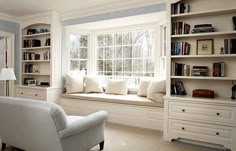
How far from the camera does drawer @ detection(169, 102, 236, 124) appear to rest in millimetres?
2613

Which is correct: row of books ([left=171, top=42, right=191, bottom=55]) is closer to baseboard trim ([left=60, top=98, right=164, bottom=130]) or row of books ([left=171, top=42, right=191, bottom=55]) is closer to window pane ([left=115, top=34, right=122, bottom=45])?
baseboard trim ([left=60, top=98, right=164, bottom=130])

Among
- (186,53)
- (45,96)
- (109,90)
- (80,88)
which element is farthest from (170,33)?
(45,96)

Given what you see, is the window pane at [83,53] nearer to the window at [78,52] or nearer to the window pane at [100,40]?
the window at [78,52]

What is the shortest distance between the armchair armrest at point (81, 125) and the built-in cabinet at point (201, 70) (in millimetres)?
1159

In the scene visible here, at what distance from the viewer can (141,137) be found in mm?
3166

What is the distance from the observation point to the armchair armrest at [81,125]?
6.53ft

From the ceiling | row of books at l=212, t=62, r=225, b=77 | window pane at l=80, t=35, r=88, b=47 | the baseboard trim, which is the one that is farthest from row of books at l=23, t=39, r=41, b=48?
row of books at l=212, t=62, r=225, b=77

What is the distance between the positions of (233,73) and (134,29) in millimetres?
2407

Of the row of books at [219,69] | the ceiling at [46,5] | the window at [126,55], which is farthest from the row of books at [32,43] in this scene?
the row of books at [219,69]

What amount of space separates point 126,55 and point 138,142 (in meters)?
2.40

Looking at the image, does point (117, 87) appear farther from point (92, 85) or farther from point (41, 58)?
point (41, 58)

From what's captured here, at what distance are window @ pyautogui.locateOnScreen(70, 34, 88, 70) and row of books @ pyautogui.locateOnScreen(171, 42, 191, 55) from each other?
2787 mm

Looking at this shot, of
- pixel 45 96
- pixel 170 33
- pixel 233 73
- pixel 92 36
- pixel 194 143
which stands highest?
pixel 92 36

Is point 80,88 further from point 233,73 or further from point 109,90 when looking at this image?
point 233,73
